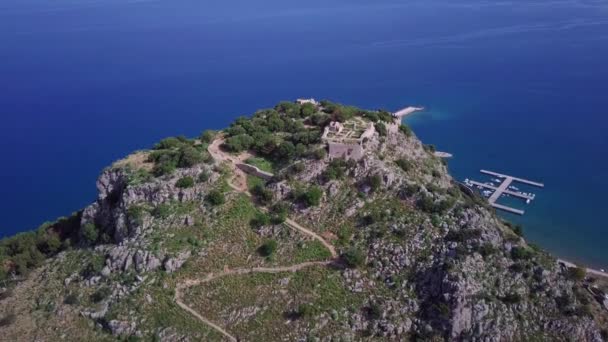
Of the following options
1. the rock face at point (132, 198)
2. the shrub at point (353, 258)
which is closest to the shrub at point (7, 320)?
the rock face at point (132, 198)

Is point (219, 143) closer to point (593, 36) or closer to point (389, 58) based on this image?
point (389, 58)

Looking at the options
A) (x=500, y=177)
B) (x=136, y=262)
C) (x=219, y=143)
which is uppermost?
(x=219, y=143)

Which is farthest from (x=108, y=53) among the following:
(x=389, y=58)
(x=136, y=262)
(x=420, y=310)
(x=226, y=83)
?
(x=420, y=310)

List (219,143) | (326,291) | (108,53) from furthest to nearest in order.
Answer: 1. (108,53)
2. (219,143)
3. (326,291)

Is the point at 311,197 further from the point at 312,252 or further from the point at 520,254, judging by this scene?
the point at 520,254

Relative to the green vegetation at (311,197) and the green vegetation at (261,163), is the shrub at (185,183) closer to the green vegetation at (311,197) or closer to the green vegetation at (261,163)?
the green vegetation at (261,163)

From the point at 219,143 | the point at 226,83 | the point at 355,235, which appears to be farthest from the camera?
the point at 226,83

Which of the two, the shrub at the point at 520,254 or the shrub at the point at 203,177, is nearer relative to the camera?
the shrub at the point at 520,254
